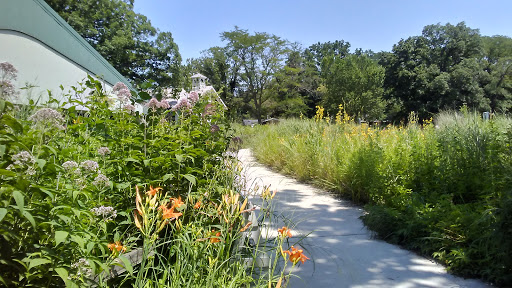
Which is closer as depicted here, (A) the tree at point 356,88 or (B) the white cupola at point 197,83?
(B) the white cupola at point 197,83

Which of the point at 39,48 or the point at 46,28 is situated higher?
the point at 46,28

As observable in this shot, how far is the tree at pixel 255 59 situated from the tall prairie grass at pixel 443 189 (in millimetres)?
29806

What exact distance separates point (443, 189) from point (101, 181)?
3408 mm

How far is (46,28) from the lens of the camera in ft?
12.2

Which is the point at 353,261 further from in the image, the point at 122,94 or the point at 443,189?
the point at 122,94

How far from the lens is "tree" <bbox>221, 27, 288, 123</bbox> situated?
3328 cm

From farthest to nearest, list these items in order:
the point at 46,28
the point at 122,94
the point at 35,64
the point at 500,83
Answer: the point at 500,83
the point at 46,28
the point at 35,64
the point at 122,94

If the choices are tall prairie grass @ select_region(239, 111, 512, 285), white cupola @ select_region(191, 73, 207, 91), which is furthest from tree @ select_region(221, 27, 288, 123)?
tall prairie grass @ select_region(239, 111, 512, 285)

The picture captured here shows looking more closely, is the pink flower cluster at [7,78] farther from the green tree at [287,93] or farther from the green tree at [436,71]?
the green tree at [436,71]

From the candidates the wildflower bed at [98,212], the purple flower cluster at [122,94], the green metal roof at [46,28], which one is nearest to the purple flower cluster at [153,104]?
the wildflower bed at [98,212]

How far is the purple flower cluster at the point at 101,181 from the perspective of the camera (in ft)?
4.11

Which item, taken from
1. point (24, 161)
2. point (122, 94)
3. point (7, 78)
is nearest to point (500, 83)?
point (122, 94)

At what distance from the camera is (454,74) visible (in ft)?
104

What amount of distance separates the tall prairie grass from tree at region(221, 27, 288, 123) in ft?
97.8
